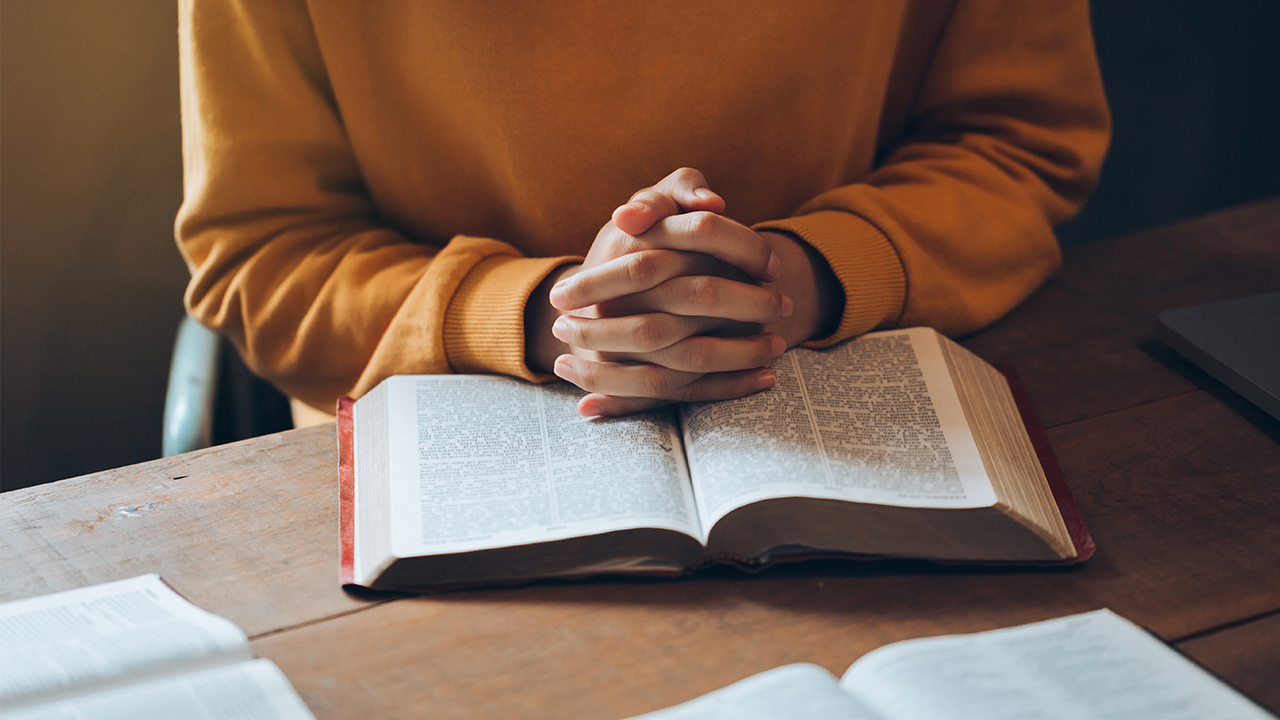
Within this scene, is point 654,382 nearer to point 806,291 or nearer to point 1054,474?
point 806,291

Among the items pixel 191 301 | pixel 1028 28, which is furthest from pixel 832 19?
pixel 191 301

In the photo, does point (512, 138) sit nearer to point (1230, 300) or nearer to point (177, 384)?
point (177, 384)

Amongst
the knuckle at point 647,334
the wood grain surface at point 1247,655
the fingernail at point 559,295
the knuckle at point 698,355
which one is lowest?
the wood grain surface at point 1247,655

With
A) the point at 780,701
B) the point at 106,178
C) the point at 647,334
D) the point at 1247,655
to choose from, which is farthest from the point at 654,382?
the point at 106,178

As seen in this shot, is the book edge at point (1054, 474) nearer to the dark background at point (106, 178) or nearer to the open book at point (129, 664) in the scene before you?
the open book at point (129, 664)

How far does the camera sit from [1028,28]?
2.78ft

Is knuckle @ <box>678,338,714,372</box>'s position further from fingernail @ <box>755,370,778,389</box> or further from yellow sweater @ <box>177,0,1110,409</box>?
yellow sweater @ <box>177,0,1110,409</box>

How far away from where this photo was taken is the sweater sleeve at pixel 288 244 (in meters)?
0.74

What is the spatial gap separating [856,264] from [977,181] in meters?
0.22

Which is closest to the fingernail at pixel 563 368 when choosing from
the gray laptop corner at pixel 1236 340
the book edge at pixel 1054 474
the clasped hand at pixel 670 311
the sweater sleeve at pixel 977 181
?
the clasped hand at pixel 670 311

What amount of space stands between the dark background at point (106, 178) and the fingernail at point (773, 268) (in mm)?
894

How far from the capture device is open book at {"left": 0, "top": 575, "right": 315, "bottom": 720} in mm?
400

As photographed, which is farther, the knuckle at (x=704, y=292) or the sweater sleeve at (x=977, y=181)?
the sweater sleeve at (x=977, y=181)

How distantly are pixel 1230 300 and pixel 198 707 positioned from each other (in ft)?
2.72
